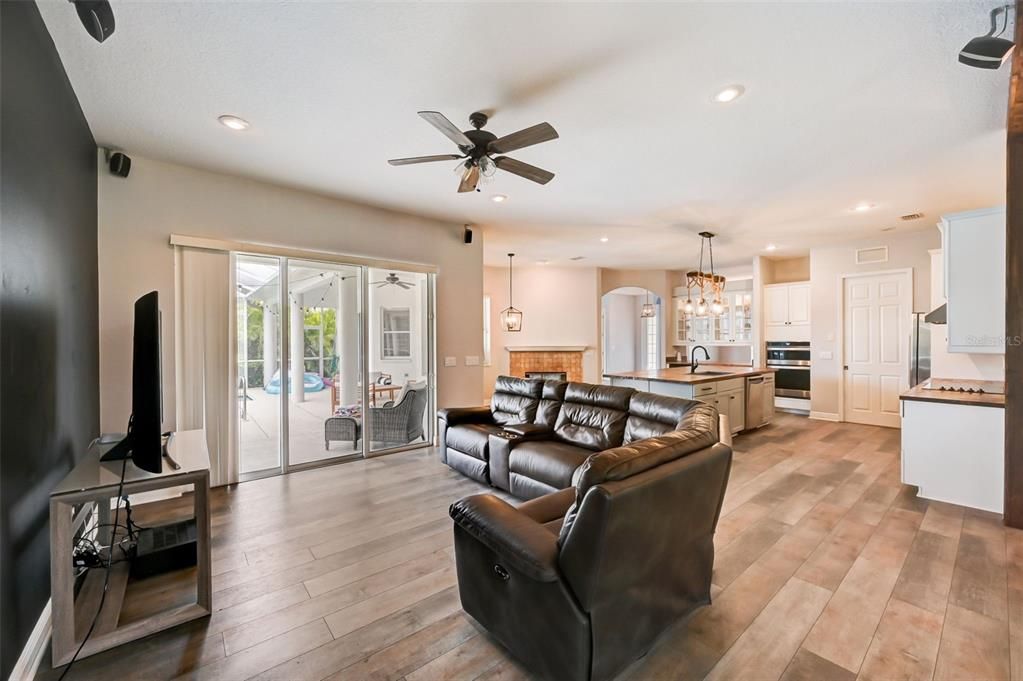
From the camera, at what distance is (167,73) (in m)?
2.43

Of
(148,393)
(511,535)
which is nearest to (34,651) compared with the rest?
(148,393)

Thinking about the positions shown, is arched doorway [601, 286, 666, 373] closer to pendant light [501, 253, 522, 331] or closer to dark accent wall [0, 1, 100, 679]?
pendant light [501, 253, 522, 331]

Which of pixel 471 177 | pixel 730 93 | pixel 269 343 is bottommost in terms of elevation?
pixel 269 343

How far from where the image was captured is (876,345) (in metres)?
6.48

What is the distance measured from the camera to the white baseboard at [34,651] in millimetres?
1678

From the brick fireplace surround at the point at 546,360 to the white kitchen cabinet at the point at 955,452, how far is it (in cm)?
589

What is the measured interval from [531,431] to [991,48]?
361 centimetres

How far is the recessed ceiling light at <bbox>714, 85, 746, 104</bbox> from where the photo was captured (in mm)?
2561

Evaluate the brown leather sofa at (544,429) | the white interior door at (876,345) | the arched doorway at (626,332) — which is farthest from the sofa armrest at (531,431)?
the arched doorway at (626,332)

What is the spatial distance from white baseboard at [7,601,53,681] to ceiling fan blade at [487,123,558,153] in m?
3.30

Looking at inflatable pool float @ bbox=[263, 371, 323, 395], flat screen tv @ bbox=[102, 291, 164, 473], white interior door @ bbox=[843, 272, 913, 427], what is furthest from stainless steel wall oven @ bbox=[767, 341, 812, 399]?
flat screen tv @ bbox=[102, 291, 164, 473]

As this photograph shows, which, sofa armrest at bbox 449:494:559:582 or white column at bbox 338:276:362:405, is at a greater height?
white column at bbox 338:276:362:405

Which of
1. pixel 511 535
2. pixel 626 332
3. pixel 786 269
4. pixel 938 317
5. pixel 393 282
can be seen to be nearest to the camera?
pixel 511 535

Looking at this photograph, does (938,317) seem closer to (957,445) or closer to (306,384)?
(957,445)
